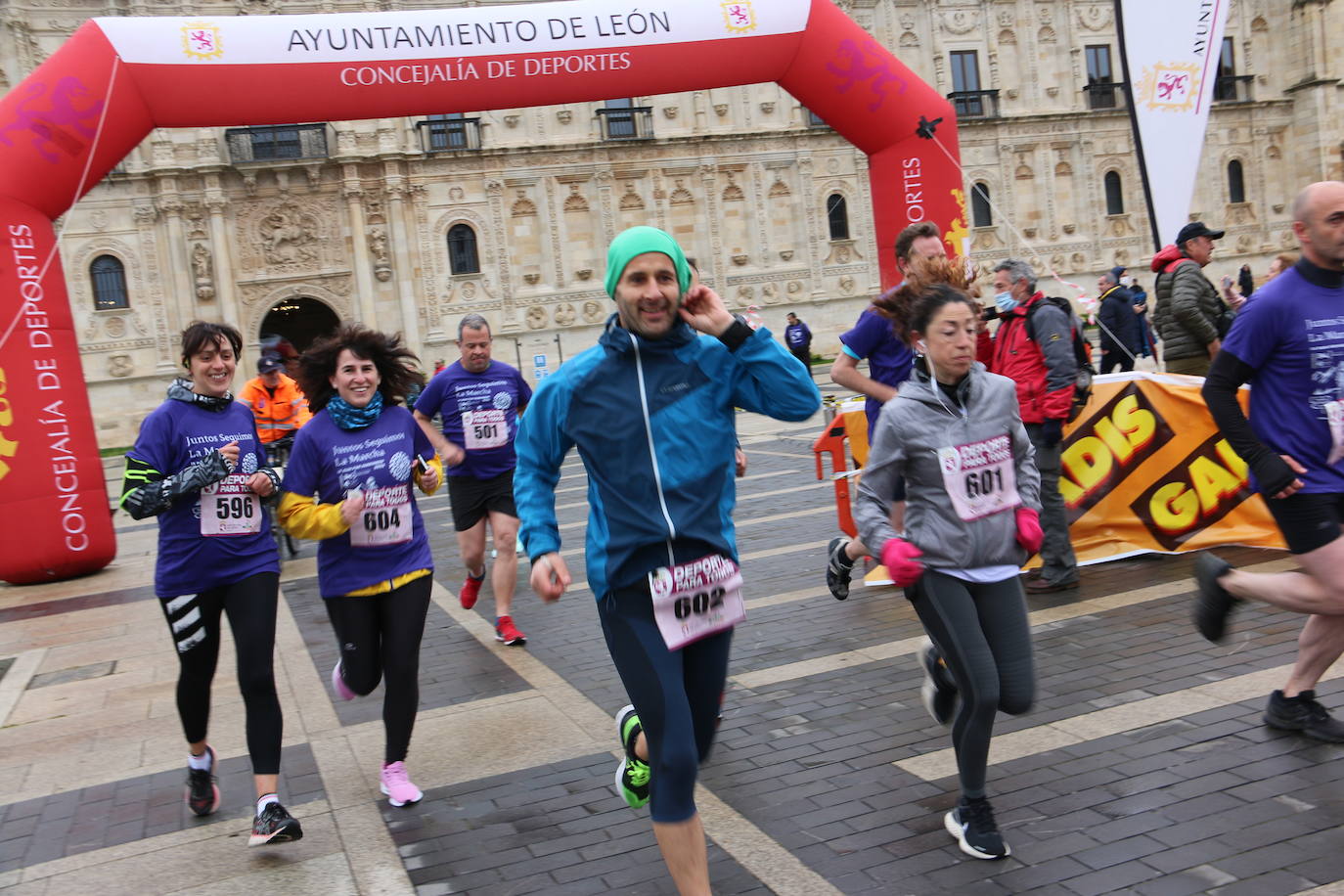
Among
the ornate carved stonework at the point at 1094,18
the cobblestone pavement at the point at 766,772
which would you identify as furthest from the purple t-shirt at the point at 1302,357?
the ornate carved stonework at the point at 1094,18

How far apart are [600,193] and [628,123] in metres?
2.52

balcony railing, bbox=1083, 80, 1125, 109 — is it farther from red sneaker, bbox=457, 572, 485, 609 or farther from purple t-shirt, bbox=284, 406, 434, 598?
purple t-shirt, bbox=284, 406, 434, 598

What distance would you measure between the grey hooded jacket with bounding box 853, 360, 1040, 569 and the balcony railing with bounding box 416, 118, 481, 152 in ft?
106

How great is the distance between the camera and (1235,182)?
43000 millimetres

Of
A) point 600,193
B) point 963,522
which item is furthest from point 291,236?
point 963,522

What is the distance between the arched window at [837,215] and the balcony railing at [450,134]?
38.5 feet

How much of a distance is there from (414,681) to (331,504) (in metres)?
0.81

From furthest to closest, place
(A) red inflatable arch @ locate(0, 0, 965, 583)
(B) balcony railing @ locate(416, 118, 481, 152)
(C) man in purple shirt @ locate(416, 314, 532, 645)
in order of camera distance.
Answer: (B) balcony railing @ locate(416, 118, 481, 152) → (A) red inflatable arch @ locate(0, 0, 965, 583) → (C) man in purple shirt @ locate(416, 314, 532, 645)

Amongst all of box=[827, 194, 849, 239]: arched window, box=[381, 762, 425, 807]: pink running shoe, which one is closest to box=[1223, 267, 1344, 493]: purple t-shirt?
box=[381, 762, 425, 807]: pink running shoe

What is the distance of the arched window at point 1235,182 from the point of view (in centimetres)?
4281

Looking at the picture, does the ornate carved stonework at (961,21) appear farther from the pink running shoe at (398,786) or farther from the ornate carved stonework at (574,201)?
the pink running shoe at (398,786)

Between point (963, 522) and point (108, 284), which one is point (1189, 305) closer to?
point (963, 522)

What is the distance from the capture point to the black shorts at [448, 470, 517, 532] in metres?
7.70

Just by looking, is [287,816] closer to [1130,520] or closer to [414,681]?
[414,681]
